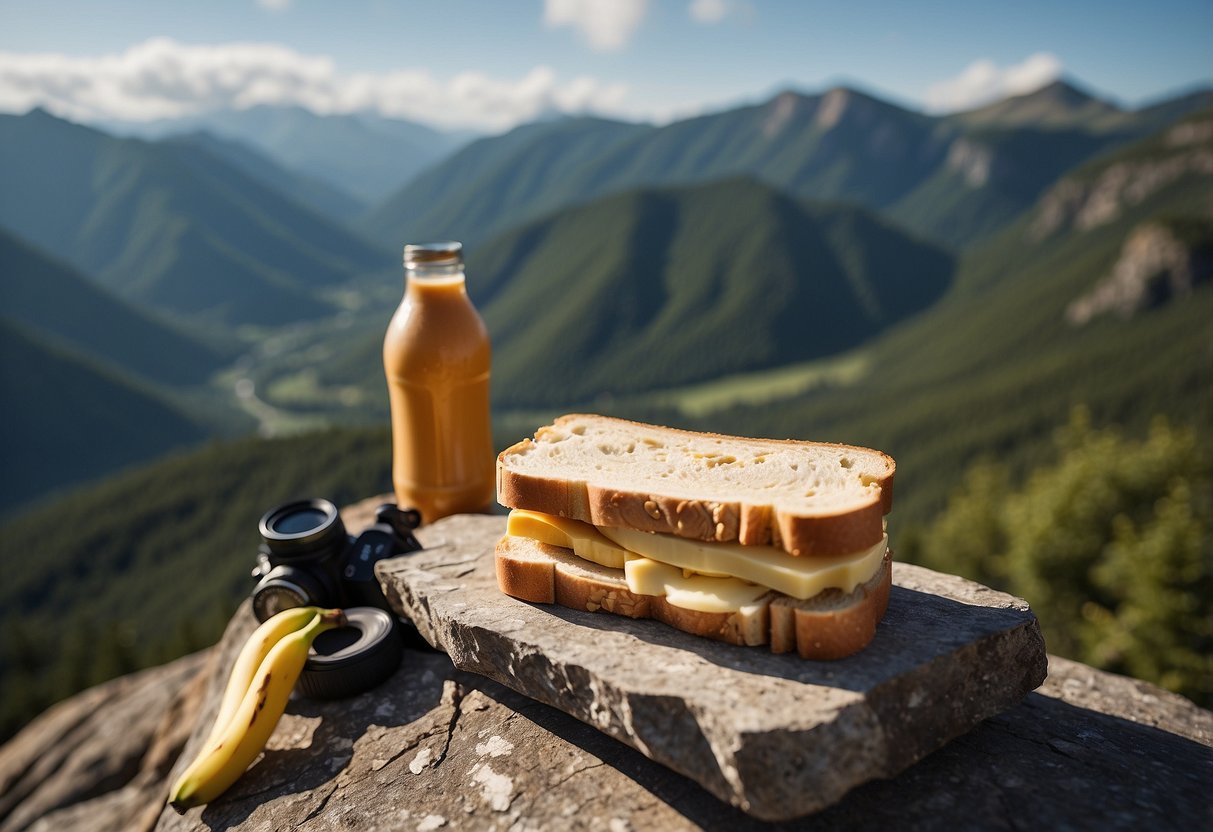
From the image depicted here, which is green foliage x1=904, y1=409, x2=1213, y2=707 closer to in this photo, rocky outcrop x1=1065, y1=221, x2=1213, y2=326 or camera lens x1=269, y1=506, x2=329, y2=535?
camera lens x1=269, y1=506, x2=329, y2=535

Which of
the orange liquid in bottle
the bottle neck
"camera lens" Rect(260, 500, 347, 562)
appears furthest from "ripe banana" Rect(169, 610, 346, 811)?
the bottle neck

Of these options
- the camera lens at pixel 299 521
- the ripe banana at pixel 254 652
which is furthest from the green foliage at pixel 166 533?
the ripe banana at pixel 254 652

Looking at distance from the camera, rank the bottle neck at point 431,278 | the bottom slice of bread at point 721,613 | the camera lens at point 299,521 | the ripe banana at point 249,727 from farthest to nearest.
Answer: the bottle neck at point 431,278 < the camera lens at point 299,521 < the ripe banana at point 249,727 < the bottom slice of bread at point 721,613

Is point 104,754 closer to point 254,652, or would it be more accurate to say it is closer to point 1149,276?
point 254,652

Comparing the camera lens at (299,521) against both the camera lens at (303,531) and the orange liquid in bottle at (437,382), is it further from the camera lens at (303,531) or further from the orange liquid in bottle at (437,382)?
the orange liquid in bottle at (437,382)

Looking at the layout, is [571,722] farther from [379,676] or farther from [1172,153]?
[1172,153]

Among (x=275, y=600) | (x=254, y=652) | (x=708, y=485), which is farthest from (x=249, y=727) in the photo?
(x=708, y=485)

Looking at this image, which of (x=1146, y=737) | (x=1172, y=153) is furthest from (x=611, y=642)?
(x=1172, y=153)

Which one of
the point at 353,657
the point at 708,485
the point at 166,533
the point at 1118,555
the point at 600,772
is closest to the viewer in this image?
the point at 600,772
